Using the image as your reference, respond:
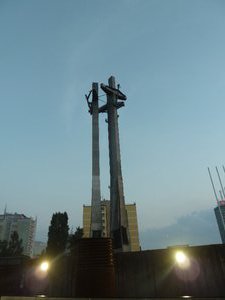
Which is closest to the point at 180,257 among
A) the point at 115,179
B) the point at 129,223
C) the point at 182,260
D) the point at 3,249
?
the point at 182,260

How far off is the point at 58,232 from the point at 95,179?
67.1 feet

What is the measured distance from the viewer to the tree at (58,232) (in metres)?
36.6

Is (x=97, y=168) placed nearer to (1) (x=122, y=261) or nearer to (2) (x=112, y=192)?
(2) (x=112, y=192)

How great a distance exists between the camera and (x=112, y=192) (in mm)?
21688

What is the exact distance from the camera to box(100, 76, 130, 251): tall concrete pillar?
19.5 m

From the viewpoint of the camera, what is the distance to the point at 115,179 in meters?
21.8

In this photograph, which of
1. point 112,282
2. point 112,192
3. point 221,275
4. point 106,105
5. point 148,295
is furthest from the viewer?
point 106,105

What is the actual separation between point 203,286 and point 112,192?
1183 centimetres

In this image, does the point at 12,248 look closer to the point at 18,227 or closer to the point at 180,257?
the point at 180,257

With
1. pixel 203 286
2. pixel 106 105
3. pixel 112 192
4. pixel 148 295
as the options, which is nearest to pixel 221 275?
pixel 203 286

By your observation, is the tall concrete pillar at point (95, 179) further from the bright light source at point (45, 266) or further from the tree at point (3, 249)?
the tree at point (3, 249)

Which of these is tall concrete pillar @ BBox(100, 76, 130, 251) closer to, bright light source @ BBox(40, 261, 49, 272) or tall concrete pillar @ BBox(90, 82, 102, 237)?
tall concrete pillar @ BBox(90, 82, 102, 237)

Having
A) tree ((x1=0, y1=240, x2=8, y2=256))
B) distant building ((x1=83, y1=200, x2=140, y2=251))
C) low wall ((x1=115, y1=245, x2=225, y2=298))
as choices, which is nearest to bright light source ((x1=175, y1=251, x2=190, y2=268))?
low wall ((x1=115, y1=245, x2=225, y2=298))

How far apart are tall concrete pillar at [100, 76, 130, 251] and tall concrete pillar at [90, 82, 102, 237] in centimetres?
118
